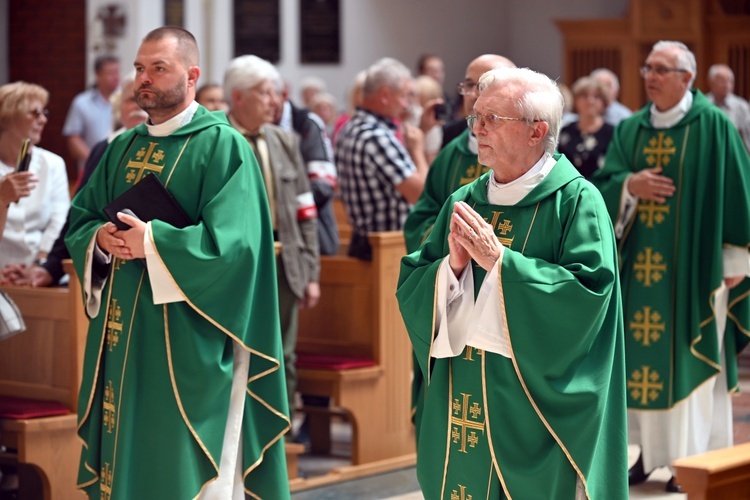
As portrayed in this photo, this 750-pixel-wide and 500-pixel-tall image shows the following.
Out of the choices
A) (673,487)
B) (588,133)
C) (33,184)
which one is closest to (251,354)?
(33,184)

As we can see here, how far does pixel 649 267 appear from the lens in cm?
605

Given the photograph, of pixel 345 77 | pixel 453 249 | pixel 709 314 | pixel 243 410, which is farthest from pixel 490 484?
pixel 345 77

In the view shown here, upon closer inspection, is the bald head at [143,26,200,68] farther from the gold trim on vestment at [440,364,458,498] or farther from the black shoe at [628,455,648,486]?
the black shoe at [628,455,648,486]

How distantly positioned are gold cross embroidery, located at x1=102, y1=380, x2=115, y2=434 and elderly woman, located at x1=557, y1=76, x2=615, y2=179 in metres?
4.87

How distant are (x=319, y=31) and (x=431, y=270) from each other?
11799 millimetres

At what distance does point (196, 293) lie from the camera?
443 cm

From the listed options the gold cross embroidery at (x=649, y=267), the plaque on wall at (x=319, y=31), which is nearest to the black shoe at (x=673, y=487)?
the gold cross embroidery at (x=649, y=267)

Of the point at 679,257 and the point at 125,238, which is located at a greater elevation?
the point at 125,238

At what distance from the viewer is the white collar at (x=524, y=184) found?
12.4 ft

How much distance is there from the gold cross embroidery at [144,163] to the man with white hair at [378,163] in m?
2.05

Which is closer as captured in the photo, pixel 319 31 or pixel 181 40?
pixel 181 40

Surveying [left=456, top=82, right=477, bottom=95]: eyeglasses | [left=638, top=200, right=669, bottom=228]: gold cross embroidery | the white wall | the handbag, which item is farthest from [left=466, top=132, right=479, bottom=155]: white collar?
the white wall

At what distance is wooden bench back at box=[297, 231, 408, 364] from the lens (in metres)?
6.55

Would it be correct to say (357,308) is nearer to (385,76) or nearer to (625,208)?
(385,76)
